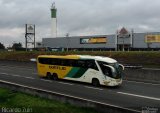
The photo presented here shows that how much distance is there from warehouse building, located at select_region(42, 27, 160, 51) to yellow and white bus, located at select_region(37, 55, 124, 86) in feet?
216

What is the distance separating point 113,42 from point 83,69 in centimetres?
7944

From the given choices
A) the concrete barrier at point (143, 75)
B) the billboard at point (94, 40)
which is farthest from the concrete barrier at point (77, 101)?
the billboard at point (94, 40)

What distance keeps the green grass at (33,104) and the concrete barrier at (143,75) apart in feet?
47.6

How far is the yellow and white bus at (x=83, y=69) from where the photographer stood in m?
29.4

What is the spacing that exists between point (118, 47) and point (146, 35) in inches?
395

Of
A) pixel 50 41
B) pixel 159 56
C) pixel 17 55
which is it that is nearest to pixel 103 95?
pixel 159 56

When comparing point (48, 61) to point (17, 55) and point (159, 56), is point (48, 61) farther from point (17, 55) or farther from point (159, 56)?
point (17, 55)

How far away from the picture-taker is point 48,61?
36.0 meters

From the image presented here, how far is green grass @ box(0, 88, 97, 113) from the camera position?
18.0 meters

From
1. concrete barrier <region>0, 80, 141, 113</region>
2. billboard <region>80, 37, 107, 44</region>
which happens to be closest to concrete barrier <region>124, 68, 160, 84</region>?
concrete barrier <region>0, 80, 141, 113</region>

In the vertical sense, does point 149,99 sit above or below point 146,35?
below

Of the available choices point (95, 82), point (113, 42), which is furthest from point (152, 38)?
point (95, 82)

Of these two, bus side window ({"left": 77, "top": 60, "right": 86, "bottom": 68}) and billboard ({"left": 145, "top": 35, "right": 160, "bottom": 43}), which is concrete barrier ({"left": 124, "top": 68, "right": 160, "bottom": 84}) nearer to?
bus side window ({"left": 77, "top": 60, "right": 86, "bottom": 68})

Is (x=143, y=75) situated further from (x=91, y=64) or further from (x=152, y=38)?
(x=152, y=38)
